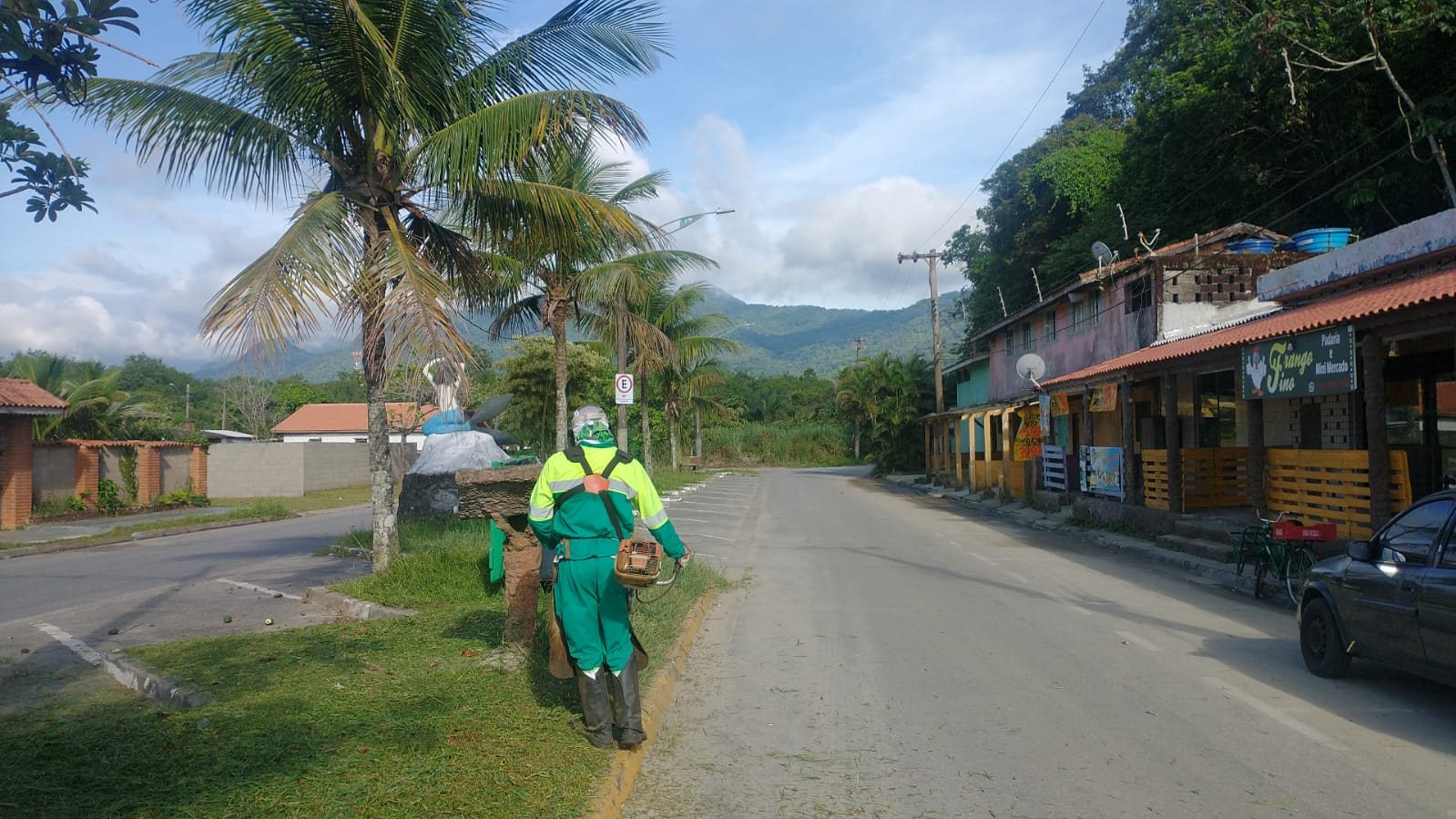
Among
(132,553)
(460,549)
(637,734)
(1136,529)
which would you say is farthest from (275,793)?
→ (1136,529)

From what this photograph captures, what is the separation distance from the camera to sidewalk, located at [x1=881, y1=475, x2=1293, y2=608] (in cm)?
1184

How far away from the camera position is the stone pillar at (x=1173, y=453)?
16344 millimetres

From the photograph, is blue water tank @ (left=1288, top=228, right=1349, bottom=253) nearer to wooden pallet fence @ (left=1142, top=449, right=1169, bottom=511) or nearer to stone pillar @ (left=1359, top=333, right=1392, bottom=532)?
wooden pallet fence @ (left=1142, top=449, right=1169, bottom=511)

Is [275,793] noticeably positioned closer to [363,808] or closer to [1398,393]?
[363,808]

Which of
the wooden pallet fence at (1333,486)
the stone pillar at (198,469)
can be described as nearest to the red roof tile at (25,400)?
the stone pillar at (198,469)

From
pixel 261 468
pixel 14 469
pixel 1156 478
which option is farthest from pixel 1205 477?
pixel 261 468

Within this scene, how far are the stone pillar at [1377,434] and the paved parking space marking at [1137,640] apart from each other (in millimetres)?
4605

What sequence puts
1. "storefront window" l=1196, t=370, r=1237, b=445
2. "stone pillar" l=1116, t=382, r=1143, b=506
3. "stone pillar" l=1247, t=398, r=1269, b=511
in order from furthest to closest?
"storefront window" l=1196, t=370, r=1237, b=445, "stone pillar" l=1116, t=382, r=1143, b=506, "stone pillar" l=1247, t=398, r=1269, b=511

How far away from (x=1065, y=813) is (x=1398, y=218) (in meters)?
24.4

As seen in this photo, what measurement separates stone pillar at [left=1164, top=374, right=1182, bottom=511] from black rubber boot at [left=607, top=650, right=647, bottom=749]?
545 inches

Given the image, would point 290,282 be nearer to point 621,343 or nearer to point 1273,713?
point 1273,713

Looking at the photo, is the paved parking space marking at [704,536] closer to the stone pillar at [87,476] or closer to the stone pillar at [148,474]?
the stone pillar at [87,476]

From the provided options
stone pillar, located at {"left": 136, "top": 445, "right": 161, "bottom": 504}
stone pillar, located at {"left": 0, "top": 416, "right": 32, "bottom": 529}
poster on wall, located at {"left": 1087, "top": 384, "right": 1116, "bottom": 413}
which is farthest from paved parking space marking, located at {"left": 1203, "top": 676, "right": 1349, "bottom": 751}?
stone pillar, located at {"left": 136, "top": 445, "right": 161, "bottom": 504}

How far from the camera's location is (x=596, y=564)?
5086 mm
